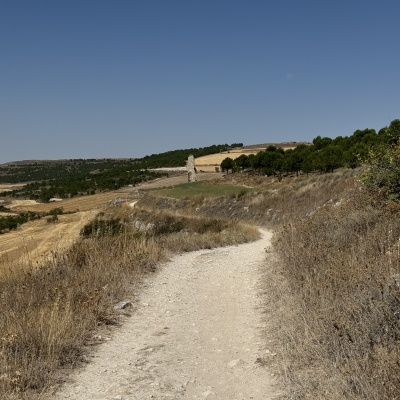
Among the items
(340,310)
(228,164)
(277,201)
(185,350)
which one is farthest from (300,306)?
(228,164)

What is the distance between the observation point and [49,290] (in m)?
7.32

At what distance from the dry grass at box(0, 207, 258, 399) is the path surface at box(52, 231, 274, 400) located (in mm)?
333

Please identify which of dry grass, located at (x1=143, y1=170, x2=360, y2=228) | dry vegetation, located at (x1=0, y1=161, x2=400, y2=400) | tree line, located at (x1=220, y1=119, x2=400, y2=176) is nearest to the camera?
dry vegetation, located at (x1=0, y1=161, x2=400, y2=400)

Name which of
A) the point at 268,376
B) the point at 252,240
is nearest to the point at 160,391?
the point at 268,376

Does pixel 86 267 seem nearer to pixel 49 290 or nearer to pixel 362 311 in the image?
pixel 49 290

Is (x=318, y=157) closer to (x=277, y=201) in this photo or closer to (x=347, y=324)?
(x=277, y=201)

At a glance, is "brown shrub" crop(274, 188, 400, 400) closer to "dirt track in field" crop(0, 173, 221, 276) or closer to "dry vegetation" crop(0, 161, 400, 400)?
"dry vegetation" crop(0, 161, 400, 400)

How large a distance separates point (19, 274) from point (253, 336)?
5.54m

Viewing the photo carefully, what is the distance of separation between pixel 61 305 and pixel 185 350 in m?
2.24

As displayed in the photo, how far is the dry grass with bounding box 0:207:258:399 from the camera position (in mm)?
4406

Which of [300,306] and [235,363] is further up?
[300,306]

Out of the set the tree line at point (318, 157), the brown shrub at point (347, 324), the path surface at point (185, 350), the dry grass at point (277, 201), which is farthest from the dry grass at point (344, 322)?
the tree line at point (318, 157)

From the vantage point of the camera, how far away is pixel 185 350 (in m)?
5.54

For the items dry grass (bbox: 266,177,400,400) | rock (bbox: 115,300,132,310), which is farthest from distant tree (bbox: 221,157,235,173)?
rock (bbox: 115,300,132,310)
